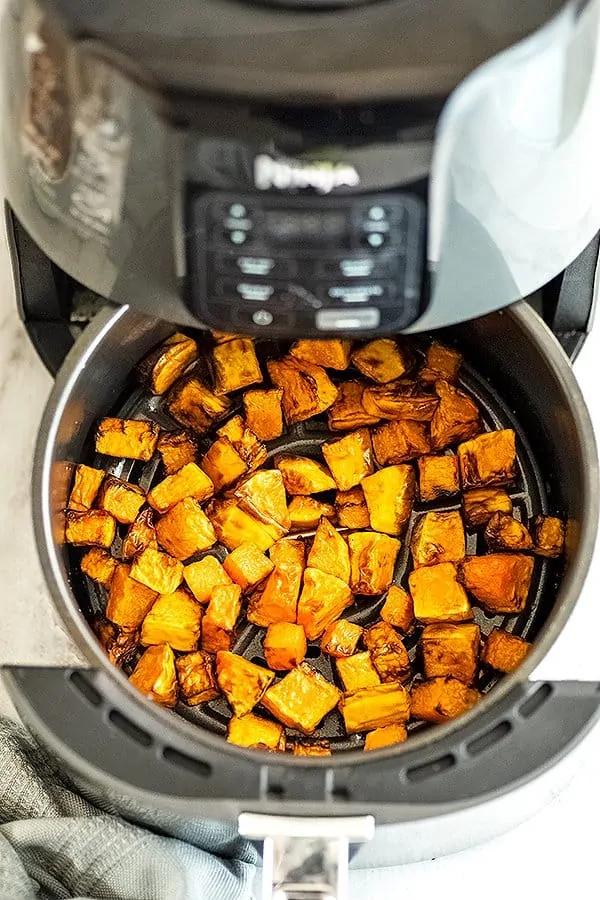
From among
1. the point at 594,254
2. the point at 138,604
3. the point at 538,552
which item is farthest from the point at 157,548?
the point at 594,254

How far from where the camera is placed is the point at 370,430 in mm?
859

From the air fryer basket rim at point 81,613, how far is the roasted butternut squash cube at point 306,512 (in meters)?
0.20

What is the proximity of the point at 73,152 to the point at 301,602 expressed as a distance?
0.40 metres

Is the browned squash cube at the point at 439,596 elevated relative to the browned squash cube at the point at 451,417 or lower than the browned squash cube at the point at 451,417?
lower

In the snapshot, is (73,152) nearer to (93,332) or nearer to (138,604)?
(93,332)

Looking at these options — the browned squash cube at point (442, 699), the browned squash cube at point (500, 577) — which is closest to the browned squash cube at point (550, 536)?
the browned squash cube at point (500, 577)

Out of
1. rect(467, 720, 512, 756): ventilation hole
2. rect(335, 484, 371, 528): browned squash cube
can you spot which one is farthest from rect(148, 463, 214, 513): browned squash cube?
rect(467, 720, 512, 756): ventilation hole

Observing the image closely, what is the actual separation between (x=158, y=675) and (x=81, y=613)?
0.32 feet

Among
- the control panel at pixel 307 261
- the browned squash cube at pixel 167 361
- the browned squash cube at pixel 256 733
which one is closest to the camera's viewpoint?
the control panel at pixel 307 261

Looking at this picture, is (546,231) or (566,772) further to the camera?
(566,772)

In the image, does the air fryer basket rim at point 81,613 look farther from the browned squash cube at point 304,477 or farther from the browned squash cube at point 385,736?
the browned squash cube at point 304,477

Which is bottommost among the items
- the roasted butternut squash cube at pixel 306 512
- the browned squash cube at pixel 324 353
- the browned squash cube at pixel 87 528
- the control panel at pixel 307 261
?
the roasted butternut squash cube at pixel 306 512

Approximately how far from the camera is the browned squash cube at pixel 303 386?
84 centimetres

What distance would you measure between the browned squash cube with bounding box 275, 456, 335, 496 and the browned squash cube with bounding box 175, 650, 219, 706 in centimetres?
16
